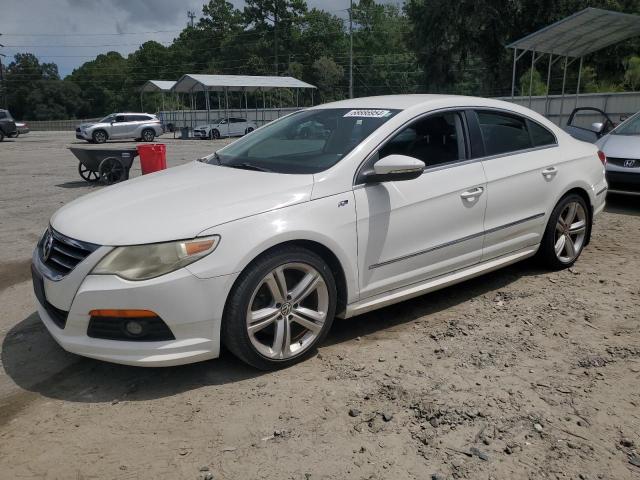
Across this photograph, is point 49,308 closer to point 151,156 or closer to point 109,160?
point 151,156

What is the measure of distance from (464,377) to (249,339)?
1.23 m

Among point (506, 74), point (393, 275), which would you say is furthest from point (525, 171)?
point (506, 74)

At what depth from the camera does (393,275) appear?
3.56m

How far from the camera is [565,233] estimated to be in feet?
15.7

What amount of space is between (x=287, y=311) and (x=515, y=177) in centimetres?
217

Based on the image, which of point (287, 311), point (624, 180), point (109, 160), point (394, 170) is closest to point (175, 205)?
point (287, 311)

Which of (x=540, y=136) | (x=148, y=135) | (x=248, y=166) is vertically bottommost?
(x=148, y=135)

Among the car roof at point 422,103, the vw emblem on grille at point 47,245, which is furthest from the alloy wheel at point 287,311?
the car roof at point 422,103

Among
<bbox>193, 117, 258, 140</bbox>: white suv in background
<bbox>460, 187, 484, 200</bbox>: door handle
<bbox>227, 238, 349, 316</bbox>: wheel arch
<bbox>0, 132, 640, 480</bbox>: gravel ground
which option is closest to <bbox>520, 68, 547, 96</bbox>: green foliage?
<bbox>193, 117, 258, 140</bbox>: white suv in background

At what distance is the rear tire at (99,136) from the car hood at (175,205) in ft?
93.6

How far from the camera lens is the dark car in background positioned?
1133 inches

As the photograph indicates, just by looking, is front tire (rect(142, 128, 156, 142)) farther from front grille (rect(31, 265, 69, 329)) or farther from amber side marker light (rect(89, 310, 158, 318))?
amber side marker light (rect(89, 310, 158, 318))

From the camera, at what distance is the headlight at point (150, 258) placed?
9.12 ft

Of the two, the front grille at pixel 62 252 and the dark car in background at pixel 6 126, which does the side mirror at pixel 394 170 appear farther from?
the dark car in background at pixel 6 126
